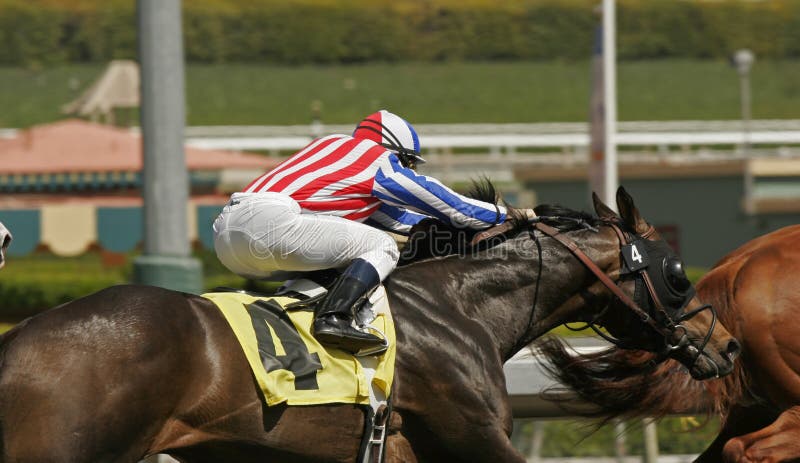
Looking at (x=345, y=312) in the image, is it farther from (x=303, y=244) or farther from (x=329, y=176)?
(x=329, y=176)

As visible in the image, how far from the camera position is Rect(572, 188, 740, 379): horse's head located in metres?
4.20

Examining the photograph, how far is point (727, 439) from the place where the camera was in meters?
5.02

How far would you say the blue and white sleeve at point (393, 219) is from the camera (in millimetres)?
4383

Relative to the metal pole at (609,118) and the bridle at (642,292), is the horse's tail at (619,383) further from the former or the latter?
the metal pole at (609,118)

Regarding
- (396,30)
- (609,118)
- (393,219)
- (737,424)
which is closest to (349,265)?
(393,219)

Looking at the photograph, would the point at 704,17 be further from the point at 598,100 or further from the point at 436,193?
the point at 436,193

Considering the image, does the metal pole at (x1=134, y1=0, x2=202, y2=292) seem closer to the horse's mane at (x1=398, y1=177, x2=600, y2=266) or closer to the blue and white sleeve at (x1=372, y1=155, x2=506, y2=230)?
the horse's mane at (x1=398, y1=177, x2=600, y2=266)

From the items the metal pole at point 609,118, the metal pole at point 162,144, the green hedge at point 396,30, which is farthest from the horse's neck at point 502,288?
the green hedge at point 396,30

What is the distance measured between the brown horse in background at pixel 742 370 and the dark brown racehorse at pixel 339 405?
0.43 meters

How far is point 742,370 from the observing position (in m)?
4.77

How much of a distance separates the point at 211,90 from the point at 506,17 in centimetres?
969

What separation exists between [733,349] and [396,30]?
33.2 m

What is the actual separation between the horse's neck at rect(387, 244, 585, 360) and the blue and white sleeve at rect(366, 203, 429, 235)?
0.23m

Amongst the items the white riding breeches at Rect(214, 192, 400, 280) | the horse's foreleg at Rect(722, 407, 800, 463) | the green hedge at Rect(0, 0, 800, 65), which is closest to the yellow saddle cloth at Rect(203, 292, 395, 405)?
the white riding breeches at Rect(214, 192, 400, 280)
